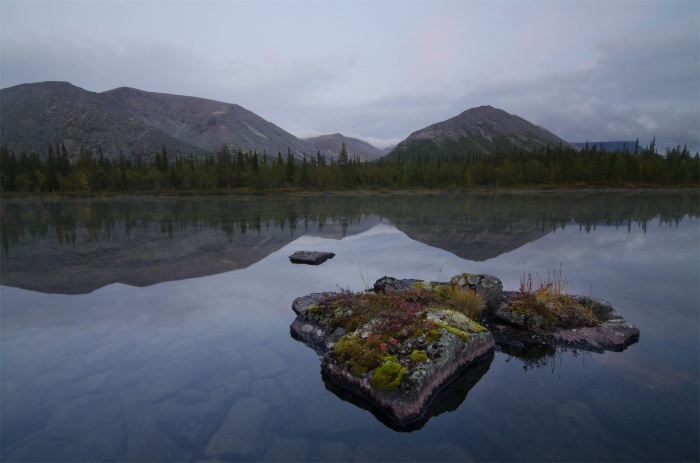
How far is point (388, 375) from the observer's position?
7.17 m

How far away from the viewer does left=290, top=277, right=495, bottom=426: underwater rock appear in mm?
6945

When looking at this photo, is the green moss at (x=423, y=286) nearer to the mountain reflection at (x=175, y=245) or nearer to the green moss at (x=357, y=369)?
the green moss at (x=357, y=369)

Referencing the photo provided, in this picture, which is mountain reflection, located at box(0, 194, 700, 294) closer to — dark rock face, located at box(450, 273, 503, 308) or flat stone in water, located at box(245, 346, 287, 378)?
dark rock face, located at box(450, 273, 503, 308)

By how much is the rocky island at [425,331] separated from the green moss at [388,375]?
2 cm

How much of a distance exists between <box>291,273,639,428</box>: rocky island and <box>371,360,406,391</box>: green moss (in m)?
0.02

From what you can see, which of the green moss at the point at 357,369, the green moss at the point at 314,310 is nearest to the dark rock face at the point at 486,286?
the green moss at the point at 314,310

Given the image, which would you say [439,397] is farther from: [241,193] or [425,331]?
[241,193]

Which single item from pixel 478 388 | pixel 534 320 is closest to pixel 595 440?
pixel 478 388

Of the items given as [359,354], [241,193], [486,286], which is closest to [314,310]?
[359,354]

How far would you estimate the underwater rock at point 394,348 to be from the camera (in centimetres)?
695

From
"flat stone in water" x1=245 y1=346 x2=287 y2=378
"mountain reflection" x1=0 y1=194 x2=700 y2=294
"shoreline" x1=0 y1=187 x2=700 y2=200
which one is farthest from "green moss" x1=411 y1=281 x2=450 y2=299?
"shoreline" x1=0 y1=187 x2=700 y2=200

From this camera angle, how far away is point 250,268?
1783 centimetres

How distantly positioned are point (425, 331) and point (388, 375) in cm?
181

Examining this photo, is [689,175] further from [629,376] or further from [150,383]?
[150,383]
